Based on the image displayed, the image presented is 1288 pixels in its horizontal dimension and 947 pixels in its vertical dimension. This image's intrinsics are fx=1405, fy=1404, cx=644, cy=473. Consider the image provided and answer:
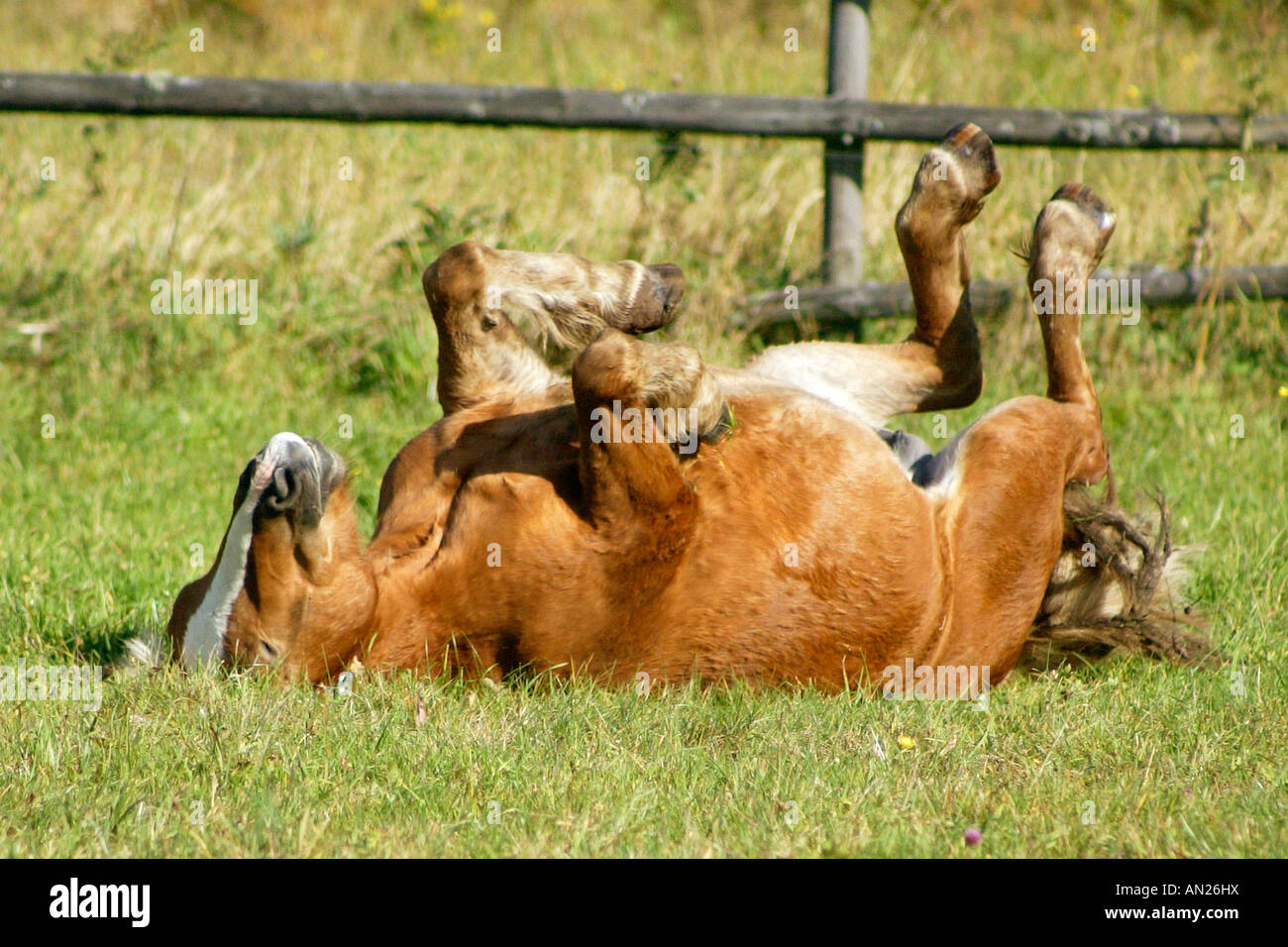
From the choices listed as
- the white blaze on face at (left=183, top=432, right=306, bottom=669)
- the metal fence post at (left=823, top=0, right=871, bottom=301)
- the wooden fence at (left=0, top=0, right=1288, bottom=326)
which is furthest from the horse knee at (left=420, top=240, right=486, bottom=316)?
the metal fence post at (left=823, top=0, right=871, bottom=301)

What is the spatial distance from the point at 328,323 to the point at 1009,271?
11.3ft

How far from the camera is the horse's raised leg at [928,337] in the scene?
4.04 m

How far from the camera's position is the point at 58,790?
2832mm

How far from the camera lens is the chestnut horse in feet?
10.1

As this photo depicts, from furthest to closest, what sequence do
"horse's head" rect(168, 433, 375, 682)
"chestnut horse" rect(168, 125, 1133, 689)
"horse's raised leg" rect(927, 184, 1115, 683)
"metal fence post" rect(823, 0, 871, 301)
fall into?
"metal fence post" rect(823, 0, 871, 301) < "horse's raised leg" rect(927, 184, 1115, 683) < "chestnut horse" rect(168, 125, 1133, 689) < "horse's head" rect(168, 433, 375, 682)

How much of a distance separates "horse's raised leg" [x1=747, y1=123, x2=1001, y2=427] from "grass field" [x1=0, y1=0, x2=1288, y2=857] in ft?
2.93

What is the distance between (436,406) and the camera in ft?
20.7

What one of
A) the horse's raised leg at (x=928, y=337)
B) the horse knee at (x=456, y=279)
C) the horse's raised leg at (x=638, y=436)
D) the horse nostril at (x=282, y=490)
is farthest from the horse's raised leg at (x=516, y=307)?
the horse nostril at (x=282, y=490)

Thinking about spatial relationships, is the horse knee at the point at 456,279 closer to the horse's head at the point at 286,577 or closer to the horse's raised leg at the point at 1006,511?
the horse's head at the point at 286,577

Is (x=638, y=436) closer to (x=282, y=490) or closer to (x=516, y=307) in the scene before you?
(x=282, y=490)

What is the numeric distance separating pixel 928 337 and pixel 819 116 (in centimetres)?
289

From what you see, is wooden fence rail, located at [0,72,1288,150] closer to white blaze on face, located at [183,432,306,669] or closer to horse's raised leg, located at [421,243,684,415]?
horse's raised leg, located at [421,243,684,415]
